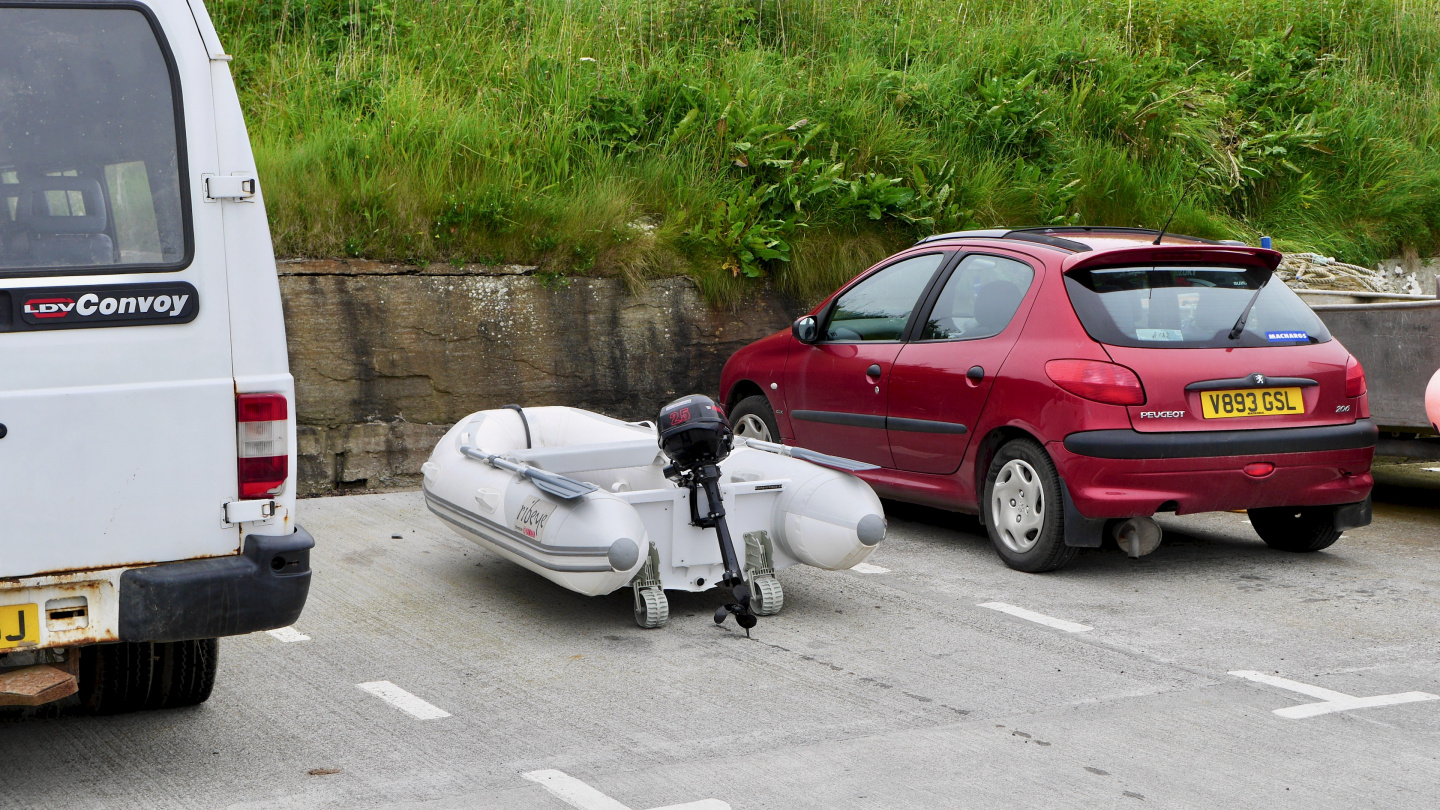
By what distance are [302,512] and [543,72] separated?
15.6ft

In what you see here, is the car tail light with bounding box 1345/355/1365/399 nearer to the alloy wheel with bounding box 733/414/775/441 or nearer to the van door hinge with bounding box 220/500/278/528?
the alloy wheel with bounding box 733/414/775/441

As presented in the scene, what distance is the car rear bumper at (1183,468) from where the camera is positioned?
5.77 meters

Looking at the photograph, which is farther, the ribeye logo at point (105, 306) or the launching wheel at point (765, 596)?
the launching wheel at point (765, 596)

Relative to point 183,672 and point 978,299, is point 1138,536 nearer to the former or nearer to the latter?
point 978,299

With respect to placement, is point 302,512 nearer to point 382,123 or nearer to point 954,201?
point 382,123

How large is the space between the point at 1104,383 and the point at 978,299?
1003 millimetres

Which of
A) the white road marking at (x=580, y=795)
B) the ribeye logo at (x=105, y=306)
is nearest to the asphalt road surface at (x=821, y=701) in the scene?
the white road marking at (x=580, y=795)

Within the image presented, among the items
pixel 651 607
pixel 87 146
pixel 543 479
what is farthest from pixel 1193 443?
pixel 87 146

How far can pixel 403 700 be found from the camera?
4449mm

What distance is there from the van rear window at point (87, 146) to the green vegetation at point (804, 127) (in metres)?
5.56

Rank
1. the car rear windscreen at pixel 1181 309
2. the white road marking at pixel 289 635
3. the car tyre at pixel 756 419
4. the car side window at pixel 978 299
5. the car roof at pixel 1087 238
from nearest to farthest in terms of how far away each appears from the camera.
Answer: the white road marking at pixel 289 635 → the car rear windscreen at pixel 1181 309 → the car roof at pixel 1087 238 → the car side window at pixel 978 299 → the car tyre at pixel 756 419

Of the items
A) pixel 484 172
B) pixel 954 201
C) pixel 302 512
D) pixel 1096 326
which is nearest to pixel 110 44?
pixel 1096 326

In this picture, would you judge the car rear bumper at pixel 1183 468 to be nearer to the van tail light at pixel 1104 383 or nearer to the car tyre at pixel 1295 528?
the van tail light at pixel 1104 383

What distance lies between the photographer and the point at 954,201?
10836mm
